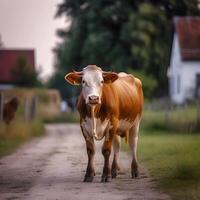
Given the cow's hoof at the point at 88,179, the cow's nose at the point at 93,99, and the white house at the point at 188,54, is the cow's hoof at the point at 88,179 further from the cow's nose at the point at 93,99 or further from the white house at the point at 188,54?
the white house at the point at 188,54

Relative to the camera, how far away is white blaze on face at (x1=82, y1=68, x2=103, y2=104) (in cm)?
1321

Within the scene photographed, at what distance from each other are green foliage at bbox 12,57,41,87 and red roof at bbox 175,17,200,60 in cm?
1741

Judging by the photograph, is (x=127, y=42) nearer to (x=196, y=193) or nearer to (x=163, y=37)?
(x=163, y=37)

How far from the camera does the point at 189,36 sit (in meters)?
54.0

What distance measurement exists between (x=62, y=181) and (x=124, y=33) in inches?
1899

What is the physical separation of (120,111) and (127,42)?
48.0m

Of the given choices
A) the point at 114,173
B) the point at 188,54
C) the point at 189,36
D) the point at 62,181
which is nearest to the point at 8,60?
the point at 189,36

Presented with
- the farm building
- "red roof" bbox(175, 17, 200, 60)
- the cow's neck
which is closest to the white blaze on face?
the cow's neck

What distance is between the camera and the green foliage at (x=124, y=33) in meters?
60.0

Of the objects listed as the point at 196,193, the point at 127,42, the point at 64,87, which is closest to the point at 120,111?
the point at 196,193

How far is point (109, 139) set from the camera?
1363cm

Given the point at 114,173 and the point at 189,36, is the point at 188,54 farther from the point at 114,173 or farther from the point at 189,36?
the point at 114,173

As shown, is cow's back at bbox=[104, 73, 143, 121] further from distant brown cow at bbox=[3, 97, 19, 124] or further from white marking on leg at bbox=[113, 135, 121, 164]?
distant brown cow at bbox=[3, 97, 19, 124]

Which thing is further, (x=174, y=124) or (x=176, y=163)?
(x=174, y=124)
